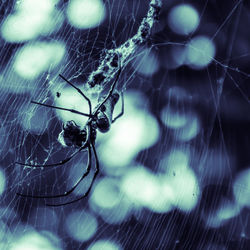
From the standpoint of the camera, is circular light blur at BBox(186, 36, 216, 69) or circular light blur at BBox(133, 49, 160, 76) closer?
circular light blur at BBox(133, 49, 160, 76)

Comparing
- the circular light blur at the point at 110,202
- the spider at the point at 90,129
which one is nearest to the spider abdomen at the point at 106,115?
the spider at the point at 90,129

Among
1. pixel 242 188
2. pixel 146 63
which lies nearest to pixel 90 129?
pixel 146 63

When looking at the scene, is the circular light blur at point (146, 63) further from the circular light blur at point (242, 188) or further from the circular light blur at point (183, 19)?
the circular light blur at point (242, 188)

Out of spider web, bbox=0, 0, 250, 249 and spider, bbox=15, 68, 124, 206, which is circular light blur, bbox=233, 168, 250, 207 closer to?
spider web, bbox=0, 0, 250, 249

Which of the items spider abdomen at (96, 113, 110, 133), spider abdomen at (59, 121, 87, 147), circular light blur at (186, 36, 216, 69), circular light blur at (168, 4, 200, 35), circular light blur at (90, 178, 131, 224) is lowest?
circular light blur at (90, 178, 131, 224)

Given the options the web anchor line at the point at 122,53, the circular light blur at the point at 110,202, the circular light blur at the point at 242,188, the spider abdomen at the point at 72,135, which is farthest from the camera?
the circular light blur at the point at 242,188

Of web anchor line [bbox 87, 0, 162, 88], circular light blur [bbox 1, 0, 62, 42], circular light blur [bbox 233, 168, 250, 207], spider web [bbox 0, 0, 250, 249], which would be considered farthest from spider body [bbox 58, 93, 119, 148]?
circular light blur [bbox 233, 168, 250, 207]
